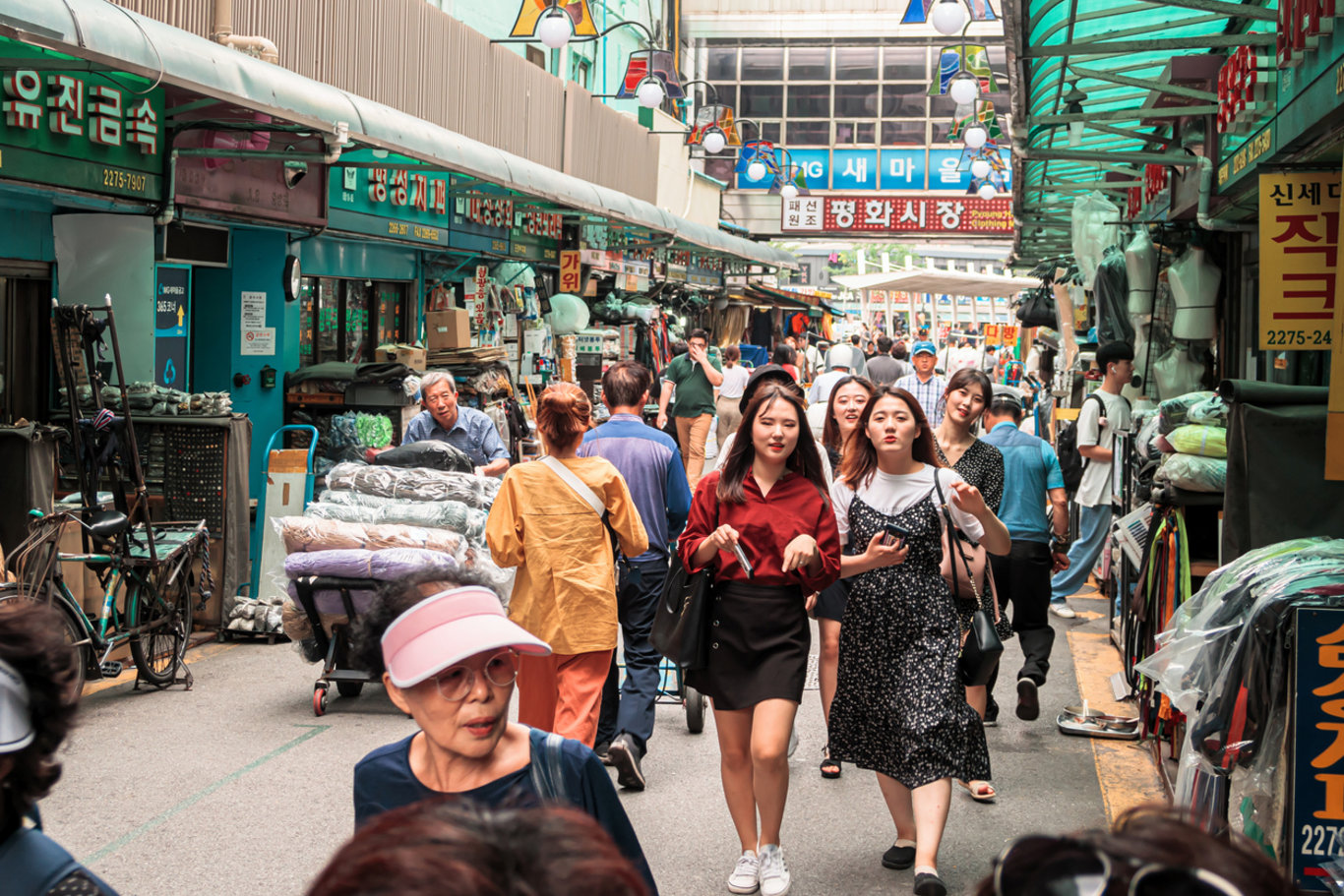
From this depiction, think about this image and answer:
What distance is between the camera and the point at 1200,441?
5879mm

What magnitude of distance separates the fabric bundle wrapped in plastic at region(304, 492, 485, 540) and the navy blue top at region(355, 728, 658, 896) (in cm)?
508

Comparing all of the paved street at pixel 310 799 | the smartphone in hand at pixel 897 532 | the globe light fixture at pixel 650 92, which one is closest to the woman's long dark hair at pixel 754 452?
the smartphone in hand at pixel 897 532

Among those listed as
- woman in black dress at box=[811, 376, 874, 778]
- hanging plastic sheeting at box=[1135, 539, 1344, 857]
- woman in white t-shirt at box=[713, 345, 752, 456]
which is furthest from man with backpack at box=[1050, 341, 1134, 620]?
woman in white t-shirt at box=[713, 345, 752, 456]

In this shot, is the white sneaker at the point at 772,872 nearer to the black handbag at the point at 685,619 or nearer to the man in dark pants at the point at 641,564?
the black handbag at the point at 685,619

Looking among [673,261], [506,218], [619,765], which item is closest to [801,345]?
[673,261]

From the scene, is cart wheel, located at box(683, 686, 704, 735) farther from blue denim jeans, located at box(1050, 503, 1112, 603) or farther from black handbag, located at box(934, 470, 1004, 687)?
blue denim jeans, located at box(1050, 503, 1112, 603)

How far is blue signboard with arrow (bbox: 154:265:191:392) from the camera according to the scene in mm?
10391

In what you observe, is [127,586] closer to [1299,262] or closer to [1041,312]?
[1299,262]

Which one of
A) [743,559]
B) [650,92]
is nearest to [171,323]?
[743,559]

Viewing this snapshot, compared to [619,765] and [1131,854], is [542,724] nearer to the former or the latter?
[619,765]

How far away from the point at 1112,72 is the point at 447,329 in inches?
326

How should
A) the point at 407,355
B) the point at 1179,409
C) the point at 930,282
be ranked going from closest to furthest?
the point at 1179,409
the point at 407,355
the point at 930,282

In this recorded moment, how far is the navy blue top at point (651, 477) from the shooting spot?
21.9ft

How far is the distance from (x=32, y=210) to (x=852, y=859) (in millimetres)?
6936
